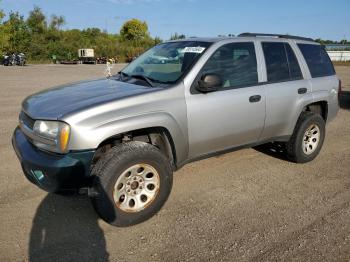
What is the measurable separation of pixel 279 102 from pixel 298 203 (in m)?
1.33

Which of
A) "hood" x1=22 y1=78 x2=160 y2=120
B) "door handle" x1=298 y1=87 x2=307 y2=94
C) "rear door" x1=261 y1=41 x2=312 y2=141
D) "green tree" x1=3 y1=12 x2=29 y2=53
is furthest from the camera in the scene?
"green tree" x1=3 y1=12 x2=29 y2=53

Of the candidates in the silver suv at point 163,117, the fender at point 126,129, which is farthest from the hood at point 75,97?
the fender at point 126,129

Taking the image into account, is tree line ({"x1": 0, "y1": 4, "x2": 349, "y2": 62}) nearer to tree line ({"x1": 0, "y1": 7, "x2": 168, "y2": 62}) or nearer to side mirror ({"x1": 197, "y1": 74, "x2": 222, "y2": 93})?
tree line ({"x1": 0, "y1": 7, "x2": 168, "y2": 62})

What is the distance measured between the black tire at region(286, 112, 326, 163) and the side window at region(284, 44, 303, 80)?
→ 0.57 metres

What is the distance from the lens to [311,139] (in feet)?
17.8

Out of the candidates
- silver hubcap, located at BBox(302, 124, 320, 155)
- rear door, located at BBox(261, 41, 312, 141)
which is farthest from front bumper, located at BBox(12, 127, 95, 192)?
silver hubcap, located at BBox(302, 124, 320, 155)

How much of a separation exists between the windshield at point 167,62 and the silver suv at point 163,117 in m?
0.02

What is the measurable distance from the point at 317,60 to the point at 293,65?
0.68 meters

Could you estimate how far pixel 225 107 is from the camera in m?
4.16

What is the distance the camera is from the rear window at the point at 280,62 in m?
4.71

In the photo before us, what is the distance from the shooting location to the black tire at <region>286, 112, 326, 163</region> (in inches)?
202

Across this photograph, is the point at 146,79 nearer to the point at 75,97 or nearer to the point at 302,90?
the point at 75,97

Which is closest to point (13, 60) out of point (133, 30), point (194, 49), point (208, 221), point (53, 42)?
point (53, 42)

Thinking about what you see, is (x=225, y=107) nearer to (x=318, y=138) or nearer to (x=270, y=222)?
(x=270, y=222)
